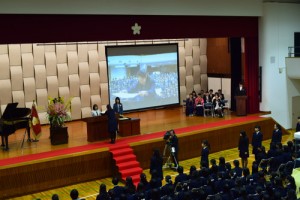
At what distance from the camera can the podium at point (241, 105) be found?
58.7ft

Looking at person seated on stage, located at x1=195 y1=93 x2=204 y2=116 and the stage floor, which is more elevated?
person seated on stage, located at x1=195 y1=93 x2=204 y2=116

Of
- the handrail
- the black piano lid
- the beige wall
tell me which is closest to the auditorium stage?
the black piano lid

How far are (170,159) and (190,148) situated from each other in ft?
4.81

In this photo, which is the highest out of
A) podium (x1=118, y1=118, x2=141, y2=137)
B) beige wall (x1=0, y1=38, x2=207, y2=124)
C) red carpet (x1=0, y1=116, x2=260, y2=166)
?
beige wall (x1=0, y1=38, x2=207, y2=124)

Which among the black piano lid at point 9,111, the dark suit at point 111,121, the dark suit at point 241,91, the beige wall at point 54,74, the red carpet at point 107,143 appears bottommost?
the red carpet at point 107,143

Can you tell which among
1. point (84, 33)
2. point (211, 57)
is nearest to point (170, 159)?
point (84, 33)

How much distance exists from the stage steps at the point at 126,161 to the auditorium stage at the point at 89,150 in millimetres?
226

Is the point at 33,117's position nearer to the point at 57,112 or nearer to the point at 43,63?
the point at 57,112

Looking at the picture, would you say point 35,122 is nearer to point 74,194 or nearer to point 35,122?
point 35,122

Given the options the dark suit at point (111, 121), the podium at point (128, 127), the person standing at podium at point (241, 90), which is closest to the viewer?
the dark suit at point (111, 121)

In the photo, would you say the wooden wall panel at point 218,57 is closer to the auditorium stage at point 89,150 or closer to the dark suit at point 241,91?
the dark suit at point 241,91

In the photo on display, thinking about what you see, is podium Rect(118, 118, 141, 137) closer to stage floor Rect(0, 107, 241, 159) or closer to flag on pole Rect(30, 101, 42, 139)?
stage floor Rect(0, 107, 241, 159)

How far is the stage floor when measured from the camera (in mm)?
13484

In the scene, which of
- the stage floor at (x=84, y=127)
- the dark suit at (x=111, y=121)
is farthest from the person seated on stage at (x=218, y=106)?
the dark suit at (x=111, y=121)
